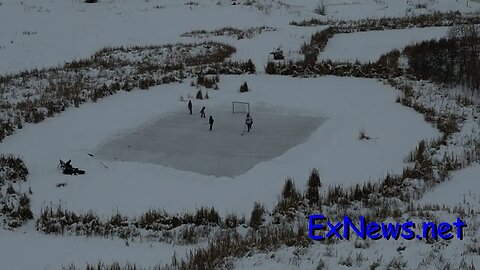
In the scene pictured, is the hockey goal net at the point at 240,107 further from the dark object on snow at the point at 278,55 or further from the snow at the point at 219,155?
the dark object on snow at the point at 278,55

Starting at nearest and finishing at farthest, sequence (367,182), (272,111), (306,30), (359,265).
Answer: (359,265)
(367,182)
(272,111)
(306,30)

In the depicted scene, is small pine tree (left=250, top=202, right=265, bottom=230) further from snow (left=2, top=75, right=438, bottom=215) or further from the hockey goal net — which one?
the hockey goal net

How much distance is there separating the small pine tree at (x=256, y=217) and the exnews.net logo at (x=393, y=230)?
45.1 inches

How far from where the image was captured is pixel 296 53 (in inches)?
809

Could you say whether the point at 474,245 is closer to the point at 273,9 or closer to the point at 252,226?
the point at 252,226

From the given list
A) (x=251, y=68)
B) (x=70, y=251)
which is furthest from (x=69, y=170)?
(x=251, y=68)

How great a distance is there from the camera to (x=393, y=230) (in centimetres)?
621

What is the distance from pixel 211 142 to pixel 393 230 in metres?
5.68

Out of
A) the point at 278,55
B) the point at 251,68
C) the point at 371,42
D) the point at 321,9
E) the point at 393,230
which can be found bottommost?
the point at 393,230

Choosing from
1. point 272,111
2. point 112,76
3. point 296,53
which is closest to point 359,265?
point 272,111

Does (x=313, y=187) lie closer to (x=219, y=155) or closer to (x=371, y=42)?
(x=219, y=155)

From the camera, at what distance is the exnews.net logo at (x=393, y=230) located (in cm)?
598

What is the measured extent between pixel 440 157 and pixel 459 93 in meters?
5.94

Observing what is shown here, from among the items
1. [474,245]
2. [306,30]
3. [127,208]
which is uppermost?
[306,30]
